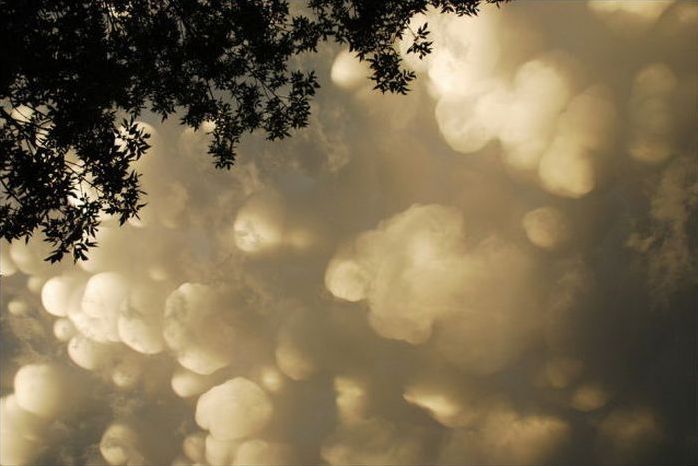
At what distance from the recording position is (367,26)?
29.4ft

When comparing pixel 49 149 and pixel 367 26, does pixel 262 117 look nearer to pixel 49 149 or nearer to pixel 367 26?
pixel 367 26

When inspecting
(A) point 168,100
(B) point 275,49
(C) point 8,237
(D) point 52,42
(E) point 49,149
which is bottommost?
(C) point 8,237

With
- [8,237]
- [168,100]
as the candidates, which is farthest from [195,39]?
[8,237]

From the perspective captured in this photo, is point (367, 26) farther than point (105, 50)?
Yes

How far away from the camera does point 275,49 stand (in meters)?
9.37

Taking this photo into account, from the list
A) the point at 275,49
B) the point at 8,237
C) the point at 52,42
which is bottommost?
the point at 8,237

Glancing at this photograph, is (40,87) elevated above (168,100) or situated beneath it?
situated beneath

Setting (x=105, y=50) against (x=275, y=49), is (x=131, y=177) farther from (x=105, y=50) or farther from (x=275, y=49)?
(x=275, y=49)


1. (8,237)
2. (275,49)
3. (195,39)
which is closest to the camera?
(8,237)

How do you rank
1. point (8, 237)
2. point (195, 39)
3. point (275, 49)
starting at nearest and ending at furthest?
point (8, 237) < point (195, 39) < point (275, 49)

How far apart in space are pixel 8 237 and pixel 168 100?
358 cm

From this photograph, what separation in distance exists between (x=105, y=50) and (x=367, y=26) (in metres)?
4.40

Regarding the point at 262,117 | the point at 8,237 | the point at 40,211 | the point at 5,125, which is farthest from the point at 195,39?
the point at 8,237

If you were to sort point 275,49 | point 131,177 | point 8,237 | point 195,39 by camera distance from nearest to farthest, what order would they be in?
point 8,237
point 131,177
point 195,39
point 275,49
